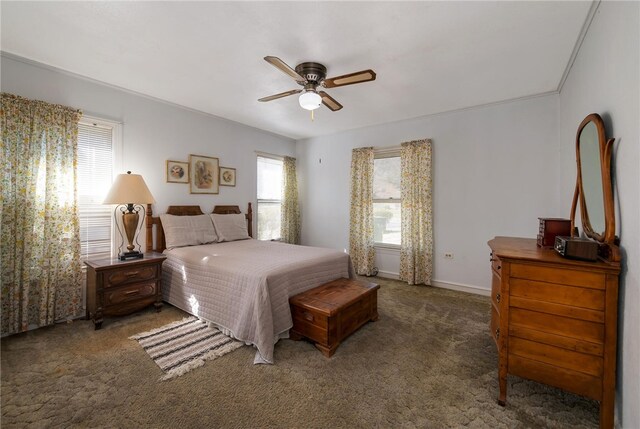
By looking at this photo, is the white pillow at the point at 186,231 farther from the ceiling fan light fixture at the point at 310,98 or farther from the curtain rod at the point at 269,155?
the ceiling fan light fixture at the point at 310,98

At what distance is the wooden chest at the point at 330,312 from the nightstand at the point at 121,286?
169cm

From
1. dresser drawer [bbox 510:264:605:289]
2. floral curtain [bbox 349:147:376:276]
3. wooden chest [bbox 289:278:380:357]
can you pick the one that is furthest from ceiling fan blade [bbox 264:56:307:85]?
floral curtain [bbox 349:147:376:276]

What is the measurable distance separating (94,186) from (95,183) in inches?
1.4

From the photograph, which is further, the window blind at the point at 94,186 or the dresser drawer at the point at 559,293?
the window blind at the point at 94,186

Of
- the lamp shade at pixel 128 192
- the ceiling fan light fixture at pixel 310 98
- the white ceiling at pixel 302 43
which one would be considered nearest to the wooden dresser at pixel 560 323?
the white ceiling at pixel 302 43

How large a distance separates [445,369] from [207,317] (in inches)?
86.0

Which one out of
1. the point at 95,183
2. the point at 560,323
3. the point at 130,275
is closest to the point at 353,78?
the point at 560,323

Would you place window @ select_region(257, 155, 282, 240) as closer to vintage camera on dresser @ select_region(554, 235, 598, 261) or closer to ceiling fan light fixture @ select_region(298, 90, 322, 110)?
ceiling fan light fixture @ select_region(298, 90, 322, 110)

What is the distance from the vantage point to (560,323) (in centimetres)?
151

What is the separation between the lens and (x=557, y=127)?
3.23 metres

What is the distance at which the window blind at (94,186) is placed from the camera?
2947 millimetres

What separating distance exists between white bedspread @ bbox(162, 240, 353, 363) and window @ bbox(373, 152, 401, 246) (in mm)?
1681

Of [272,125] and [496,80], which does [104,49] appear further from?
[496,80]

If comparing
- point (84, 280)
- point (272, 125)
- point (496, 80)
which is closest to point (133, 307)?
point (84, 280)
